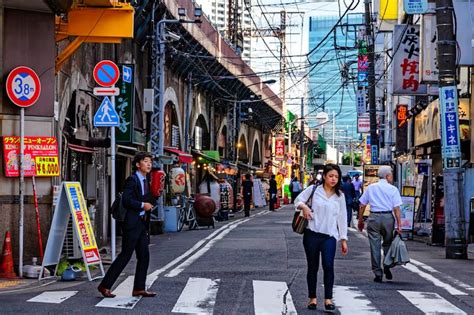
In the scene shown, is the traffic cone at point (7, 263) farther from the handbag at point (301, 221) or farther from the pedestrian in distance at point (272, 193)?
the pedestrian in distance at point (272, 193)

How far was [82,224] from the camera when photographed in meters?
11.8

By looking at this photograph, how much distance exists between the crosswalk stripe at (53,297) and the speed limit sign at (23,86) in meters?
4.11

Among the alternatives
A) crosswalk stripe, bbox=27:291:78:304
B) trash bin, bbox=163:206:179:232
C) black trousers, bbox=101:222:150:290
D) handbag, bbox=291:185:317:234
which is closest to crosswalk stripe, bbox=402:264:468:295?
handbag, bbox=291:185:317:234

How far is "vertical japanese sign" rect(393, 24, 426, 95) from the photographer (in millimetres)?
25203

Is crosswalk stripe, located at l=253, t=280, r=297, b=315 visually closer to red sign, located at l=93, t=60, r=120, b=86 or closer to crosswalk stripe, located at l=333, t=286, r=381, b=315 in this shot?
crosswalk stripe, located at l=333, t=286, r=381, b=315

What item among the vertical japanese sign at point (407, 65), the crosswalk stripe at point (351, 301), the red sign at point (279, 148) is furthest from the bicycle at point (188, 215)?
the red sign at point (279, 148)

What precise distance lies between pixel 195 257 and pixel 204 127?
2646cm

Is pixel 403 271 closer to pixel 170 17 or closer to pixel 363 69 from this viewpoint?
pixel 170 17

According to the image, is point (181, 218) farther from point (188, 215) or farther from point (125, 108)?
point (125, 108)

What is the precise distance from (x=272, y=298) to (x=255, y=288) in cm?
86

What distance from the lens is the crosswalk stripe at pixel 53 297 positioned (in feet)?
30.4

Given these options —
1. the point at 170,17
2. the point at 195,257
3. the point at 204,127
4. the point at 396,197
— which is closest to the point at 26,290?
the point at 195,257

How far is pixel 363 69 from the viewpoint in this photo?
41.0 metres

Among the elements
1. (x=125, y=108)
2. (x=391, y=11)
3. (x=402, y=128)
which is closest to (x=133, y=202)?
(x=125, y=108)
